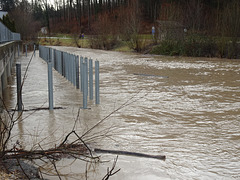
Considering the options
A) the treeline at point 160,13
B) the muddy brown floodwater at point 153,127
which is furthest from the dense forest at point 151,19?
the muddy brown floodwater at point 153,127

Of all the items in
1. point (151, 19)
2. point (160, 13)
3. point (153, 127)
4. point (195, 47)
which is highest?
point (151, 19)

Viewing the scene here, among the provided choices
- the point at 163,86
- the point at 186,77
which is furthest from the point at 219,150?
the point at 186,77

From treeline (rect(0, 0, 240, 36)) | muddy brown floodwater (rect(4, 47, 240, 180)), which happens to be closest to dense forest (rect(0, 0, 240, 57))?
treeline (rect(0, 0, 240, 36))

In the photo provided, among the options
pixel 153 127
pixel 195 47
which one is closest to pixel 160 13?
pixel 195 47

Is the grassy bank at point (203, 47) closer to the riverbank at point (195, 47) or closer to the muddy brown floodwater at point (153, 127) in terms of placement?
the riverbank at point (195, 47)

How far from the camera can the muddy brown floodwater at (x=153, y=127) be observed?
4238 mm

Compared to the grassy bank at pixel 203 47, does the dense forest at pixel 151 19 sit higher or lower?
higher

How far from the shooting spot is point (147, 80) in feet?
40.0

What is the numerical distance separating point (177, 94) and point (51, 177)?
596cm

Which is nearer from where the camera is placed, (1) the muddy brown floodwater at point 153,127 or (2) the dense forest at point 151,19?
(1) the muddy brown floodwater at point 153,127

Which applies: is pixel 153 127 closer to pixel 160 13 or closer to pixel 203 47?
pixel 203 47

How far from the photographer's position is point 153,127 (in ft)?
19.8

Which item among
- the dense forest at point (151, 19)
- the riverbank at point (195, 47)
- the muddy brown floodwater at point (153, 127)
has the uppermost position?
the dense forest at point (151, 19)

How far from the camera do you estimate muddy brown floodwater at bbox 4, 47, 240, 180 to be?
4.24m
